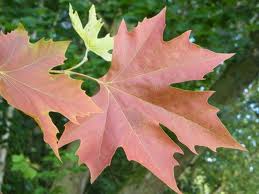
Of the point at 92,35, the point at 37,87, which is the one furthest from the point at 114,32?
the point at 37,87

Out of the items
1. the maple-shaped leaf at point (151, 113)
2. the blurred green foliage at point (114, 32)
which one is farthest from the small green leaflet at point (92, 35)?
the blurred green foliage at point (114, 32)

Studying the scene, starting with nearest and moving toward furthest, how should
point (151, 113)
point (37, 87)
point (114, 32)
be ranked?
point (37, 87), point (151, 113), point (114, 32)

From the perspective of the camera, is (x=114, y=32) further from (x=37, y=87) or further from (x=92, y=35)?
(x=37, y=87)

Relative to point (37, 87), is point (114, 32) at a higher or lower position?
lower

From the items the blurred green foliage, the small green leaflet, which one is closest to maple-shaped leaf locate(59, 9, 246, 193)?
the small green leaflet

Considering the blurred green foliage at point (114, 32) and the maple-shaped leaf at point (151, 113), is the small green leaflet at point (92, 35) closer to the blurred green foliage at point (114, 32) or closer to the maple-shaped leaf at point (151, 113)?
the maple-shaped leaf at point (151, 113)

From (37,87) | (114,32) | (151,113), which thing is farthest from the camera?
(114,32)

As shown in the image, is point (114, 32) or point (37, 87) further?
point (114, 32)
